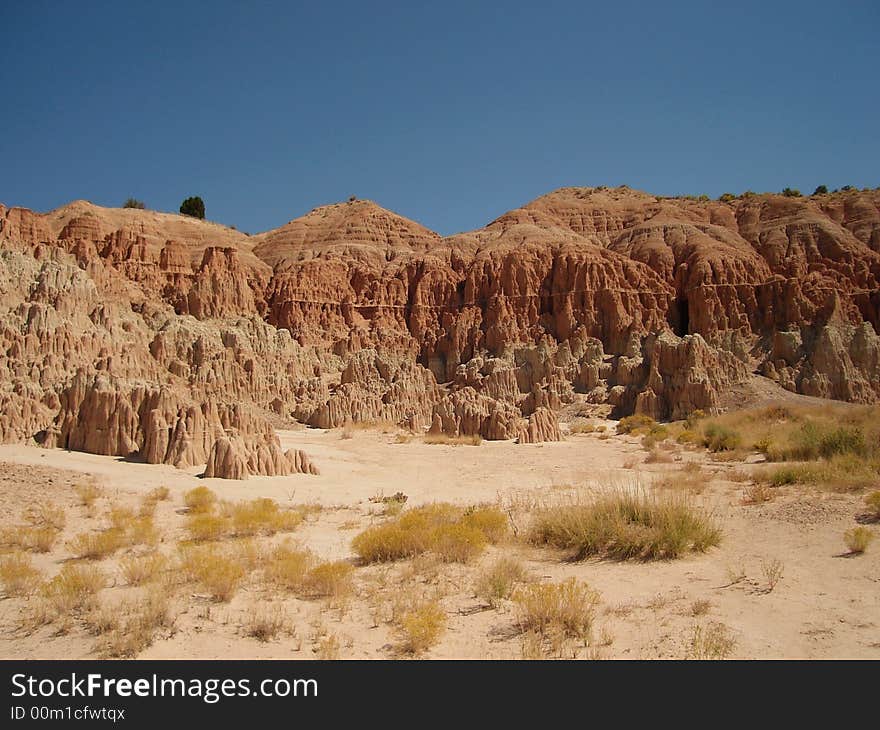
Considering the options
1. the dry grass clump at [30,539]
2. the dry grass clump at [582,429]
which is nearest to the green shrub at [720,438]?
the dry grass clump at [582,429]

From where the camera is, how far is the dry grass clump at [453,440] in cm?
3197

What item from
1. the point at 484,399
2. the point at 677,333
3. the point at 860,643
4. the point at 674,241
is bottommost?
the point at 860,643

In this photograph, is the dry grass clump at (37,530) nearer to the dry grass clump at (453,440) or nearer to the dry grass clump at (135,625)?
the dry grass clump at (135,625)

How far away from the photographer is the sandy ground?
236 inches

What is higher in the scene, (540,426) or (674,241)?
(674,241)

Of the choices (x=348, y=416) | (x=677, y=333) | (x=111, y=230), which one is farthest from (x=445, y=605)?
(x=111, y=230)

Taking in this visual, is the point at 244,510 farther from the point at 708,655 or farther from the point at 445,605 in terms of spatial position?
the point at 708,655

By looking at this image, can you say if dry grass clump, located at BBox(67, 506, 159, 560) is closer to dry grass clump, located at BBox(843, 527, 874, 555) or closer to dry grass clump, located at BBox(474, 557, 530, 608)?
dry grass clump, located at BBox(474, 557, 530, 608)

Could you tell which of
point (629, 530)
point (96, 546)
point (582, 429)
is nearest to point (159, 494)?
point (96, 546)

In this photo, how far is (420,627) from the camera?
6.11 meters

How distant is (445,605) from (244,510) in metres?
6.52

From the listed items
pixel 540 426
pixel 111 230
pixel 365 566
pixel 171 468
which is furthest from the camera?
pixel 111 230

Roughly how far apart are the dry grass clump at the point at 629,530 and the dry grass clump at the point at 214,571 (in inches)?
190
